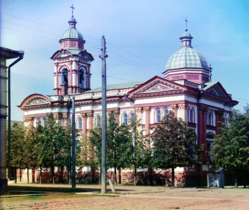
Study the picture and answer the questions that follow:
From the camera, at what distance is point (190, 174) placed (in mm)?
46062

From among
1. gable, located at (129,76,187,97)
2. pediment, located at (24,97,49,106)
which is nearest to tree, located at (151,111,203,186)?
gable, located at (129,76,187,97)

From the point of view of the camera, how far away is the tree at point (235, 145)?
135 feet

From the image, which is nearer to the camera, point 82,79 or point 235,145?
point 235,145

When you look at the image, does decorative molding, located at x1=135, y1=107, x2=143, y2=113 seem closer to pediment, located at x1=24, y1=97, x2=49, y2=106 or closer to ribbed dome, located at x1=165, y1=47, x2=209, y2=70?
ribbed dome, located at x1=165, y1=47, x2=209, y2=70

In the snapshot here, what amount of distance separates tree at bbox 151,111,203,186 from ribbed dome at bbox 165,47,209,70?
47.5 feet

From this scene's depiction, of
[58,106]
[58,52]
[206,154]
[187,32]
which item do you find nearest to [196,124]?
[206,154]

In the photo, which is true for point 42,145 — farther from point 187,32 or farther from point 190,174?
point 187,32

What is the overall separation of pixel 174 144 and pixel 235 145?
5900 mm

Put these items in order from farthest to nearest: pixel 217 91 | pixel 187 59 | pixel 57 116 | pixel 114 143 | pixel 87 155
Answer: pixel 57 116, pixel 187 59, pixel 217 91, pixel 87 155, pixel 114 143

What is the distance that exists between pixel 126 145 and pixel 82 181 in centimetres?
1182

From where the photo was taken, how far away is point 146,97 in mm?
48969

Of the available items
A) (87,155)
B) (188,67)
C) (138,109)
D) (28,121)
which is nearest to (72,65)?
(28,121)

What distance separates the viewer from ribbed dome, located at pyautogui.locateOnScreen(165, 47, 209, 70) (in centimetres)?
5450

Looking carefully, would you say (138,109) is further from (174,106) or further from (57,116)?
(57,116)
